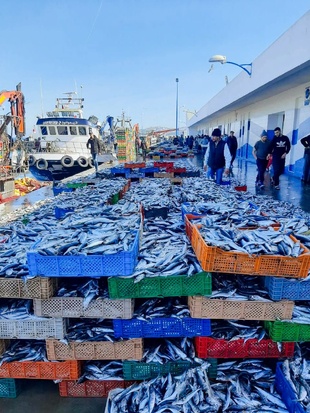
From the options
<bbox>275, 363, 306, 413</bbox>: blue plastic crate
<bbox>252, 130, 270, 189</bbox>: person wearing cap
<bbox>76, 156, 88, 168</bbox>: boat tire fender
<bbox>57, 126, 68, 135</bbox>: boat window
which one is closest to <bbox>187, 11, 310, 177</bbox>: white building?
<bbox>252, 130, 270, 189</bbox>: person wearing cap

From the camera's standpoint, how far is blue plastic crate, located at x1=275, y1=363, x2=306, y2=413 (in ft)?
7.50

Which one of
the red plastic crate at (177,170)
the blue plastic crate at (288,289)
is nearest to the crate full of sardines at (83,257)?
the blue plastic crate at (288,289)

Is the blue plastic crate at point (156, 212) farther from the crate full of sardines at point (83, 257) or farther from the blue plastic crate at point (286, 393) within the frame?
the blue plastic crate at point (286, 393)

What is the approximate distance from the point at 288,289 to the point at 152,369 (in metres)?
1.54

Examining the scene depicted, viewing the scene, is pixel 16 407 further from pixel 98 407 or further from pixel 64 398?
pixel 98 407

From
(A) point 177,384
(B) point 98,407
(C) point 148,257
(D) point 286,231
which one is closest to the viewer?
(A) point 177,384

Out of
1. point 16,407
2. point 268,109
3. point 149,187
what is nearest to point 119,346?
point 16,407

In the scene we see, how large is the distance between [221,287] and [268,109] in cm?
1657

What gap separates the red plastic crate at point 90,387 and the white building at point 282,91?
8623 mm

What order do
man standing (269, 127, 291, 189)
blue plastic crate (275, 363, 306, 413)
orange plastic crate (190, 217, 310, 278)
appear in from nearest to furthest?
1. blue plastic crate (275, 363, 306, 413)
2. orange plastic crate (190, 217, 310, 278)
3. man standing (269, 127, 291, 189)

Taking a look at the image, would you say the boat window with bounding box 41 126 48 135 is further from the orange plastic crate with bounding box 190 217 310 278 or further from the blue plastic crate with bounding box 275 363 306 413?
the blue plastic crate with bounding box 275 363 306 413

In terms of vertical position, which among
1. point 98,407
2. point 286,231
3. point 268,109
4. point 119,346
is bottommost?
point 98,407

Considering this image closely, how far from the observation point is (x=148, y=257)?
3.12 metres

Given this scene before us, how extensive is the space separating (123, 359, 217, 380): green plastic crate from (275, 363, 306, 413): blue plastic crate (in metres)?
0.59
